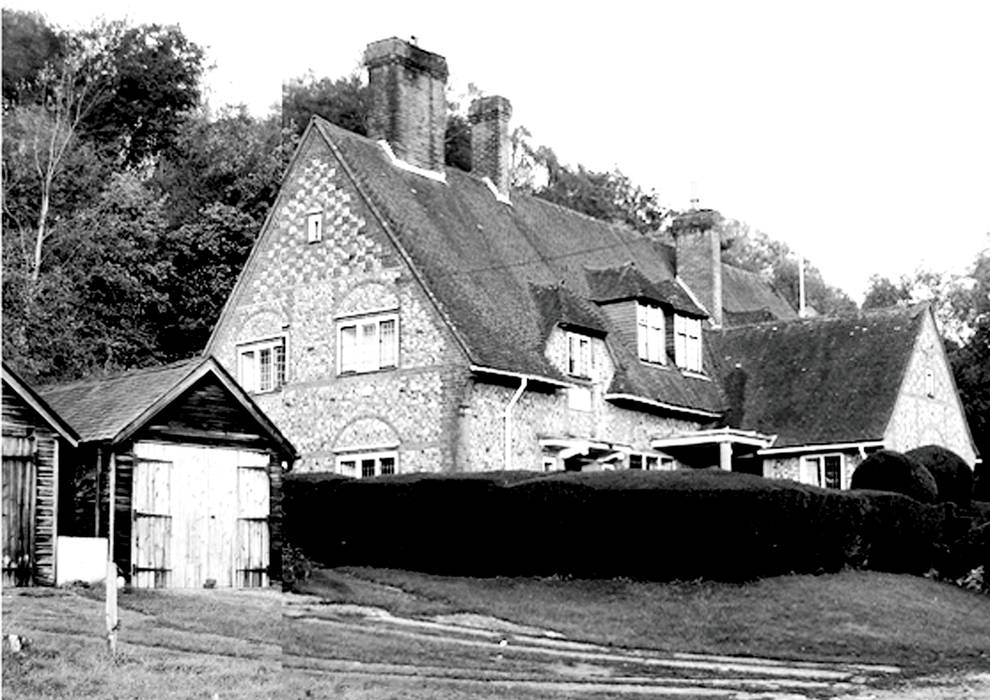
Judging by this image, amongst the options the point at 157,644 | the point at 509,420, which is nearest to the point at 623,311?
the point at 509,420

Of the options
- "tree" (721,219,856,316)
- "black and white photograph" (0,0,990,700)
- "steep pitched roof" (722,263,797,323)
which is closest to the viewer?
"black and white photograph" (0,0,990,700)

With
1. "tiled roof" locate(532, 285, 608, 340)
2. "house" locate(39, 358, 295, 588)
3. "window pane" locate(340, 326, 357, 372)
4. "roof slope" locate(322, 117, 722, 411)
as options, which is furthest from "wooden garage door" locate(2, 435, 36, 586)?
"tiled roof" locate(532, 285, 608, 340)

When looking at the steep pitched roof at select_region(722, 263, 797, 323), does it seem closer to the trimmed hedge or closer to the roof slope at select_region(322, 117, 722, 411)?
the roof slope at select_region(322, 117, 722, 411)

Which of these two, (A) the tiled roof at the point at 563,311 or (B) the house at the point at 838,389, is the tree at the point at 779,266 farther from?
(A) the tiled roof at the point at 563,311

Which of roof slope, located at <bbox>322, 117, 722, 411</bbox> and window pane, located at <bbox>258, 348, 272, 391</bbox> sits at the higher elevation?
roof slope, located at <bbox>322, 117, 722, 411</bbox>

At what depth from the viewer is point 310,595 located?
2717 centimetres

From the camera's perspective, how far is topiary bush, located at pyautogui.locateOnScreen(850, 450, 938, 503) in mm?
33750

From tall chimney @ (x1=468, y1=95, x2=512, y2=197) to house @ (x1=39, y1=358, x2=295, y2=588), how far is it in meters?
16.7

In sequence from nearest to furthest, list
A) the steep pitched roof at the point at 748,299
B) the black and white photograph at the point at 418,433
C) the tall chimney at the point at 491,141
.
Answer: the black and white photograph at the point at 418,433
the tall chimney at the point at 491,141
the steep pitched roof at the point at 748,299

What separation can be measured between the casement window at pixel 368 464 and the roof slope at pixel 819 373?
11.6 metres

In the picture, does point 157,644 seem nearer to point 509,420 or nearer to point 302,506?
point 302,506

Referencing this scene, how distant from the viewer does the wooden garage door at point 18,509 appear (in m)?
25.0

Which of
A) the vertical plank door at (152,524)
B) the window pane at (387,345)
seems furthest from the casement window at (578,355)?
the vertical plank door at (152,524)

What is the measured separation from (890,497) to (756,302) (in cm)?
2337
